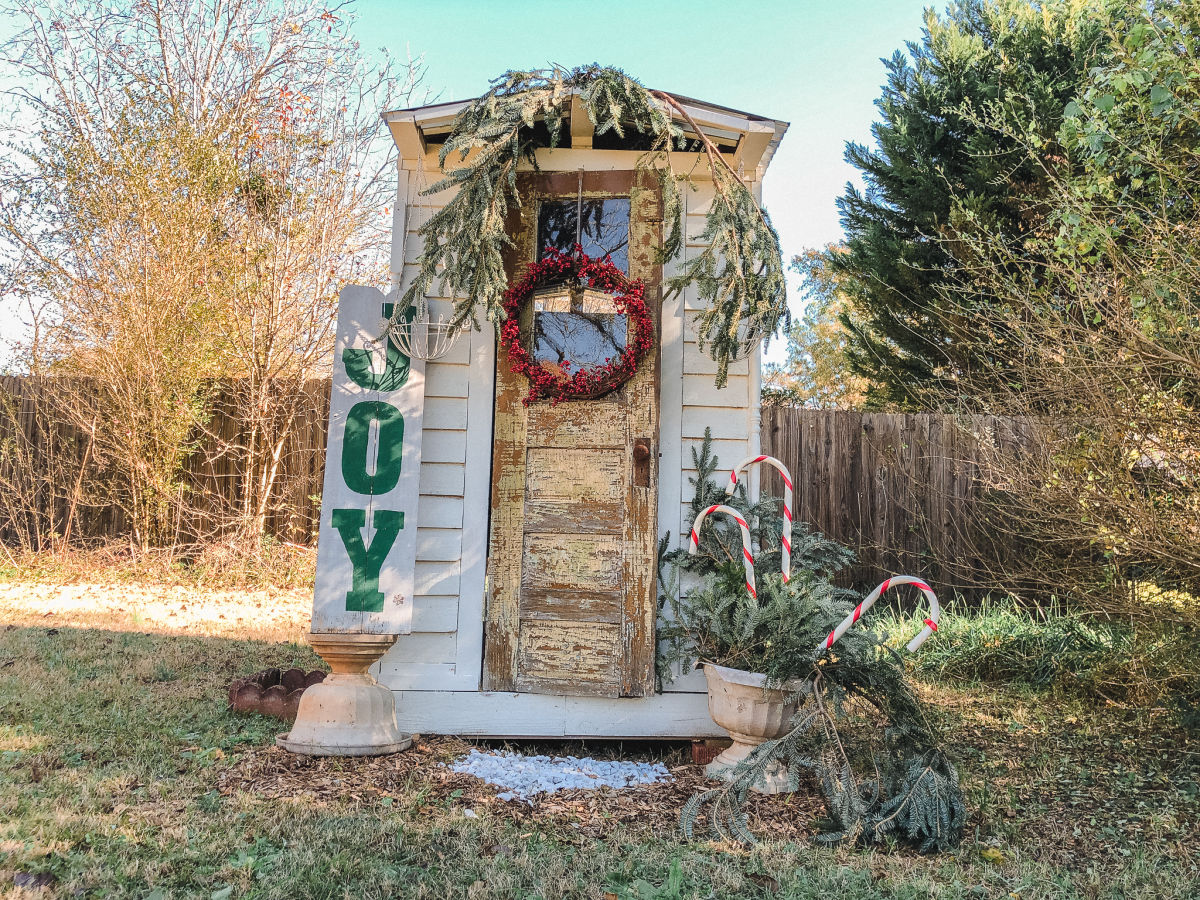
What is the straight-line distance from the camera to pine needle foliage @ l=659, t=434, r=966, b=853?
2898mm

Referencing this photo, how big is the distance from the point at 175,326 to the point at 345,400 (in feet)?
16.3

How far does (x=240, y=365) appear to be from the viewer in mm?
8461

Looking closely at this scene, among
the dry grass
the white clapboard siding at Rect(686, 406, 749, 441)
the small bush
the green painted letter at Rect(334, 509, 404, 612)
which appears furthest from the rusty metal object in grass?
the small bush

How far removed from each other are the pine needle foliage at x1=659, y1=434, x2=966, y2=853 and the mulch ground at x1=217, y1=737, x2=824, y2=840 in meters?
0.13

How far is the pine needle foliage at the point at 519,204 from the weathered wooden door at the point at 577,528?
316 millimetres

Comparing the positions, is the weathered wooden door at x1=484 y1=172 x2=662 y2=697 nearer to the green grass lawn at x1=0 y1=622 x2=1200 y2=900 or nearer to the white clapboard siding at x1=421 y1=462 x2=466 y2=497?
the white clapboard siding at x1=421 y1=462 x2=466 y2=497

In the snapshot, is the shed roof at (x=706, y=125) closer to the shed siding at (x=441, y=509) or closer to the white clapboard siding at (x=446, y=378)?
the shed siding at (x=441, y=509)

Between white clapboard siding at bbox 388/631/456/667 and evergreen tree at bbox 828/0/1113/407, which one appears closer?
white clapboard siding at bbox 388/631/456/667

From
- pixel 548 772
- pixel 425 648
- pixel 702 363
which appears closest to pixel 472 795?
pixel 548 772

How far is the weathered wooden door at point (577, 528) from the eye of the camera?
157 inches

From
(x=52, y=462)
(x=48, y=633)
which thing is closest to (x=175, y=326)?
(x=52, y=462)

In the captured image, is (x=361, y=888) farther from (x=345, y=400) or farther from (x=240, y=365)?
(x=240, y=365)

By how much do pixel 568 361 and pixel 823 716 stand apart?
6.65 feet

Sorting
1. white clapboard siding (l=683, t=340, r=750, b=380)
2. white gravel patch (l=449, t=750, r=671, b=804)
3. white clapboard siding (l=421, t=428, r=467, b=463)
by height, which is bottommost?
white gravel patch (l=449, t=750, r=671, b=804)
